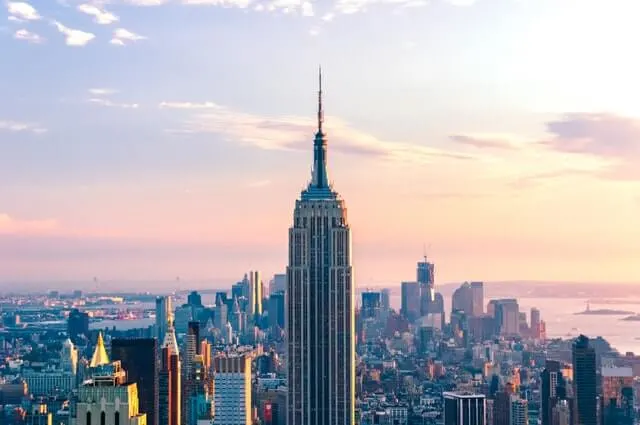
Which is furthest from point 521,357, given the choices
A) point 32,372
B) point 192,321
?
point 32,372

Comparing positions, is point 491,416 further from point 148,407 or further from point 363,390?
point 148,407

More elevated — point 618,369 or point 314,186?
point 314,186

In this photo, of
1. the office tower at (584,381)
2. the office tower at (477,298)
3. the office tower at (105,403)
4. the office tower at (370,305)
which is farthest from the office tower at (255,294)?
the office tower at (105,403)

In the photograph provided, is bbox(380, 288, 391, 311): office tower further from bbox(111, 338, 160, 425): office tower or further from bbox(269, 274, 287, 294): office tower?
bbox(111, 338, 160, 425): office tower

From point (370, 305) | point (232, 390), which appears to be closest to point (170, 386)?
point (232, 390)

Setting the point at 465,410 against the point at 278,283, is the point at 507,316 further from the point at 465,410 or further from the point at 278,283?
the point at 278,283

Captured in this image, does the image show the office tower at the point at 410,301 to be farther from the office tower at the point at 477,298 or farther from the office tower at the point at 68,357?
the office tower at the point at 68,357
